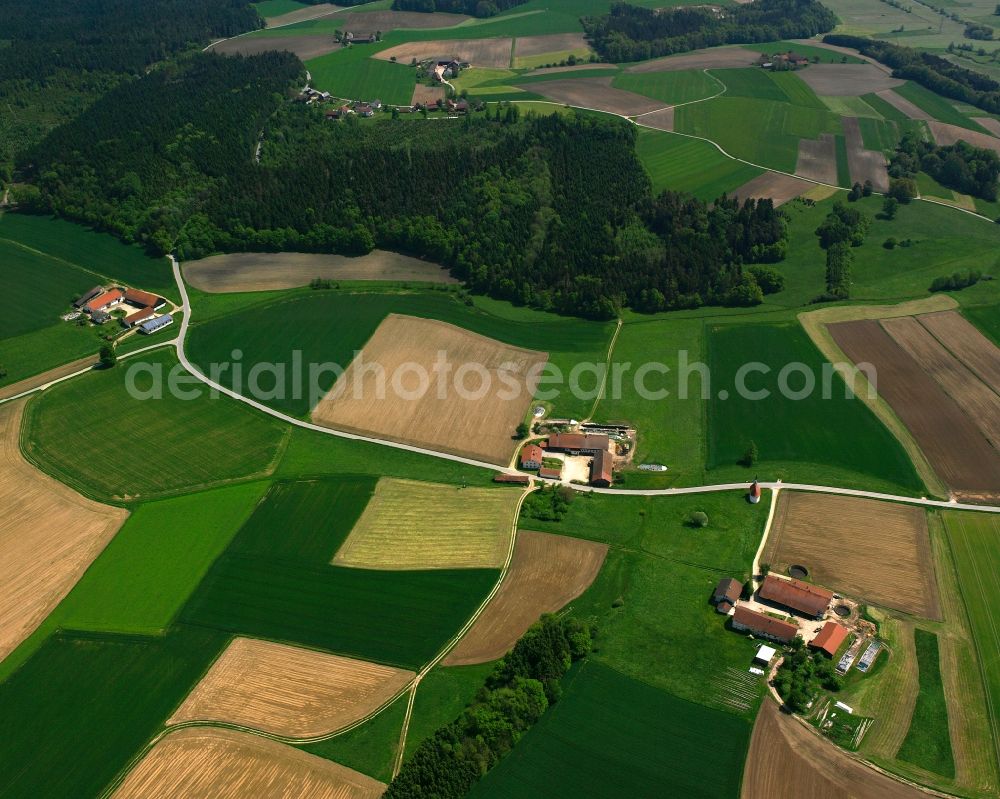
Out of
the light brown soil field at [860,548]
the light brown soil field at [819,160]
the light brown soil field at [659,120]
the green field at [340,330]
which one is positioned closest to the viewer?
the light brown soil field at [860,548]

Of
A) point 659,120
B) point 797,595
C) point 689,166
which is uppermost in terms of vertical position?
point 659,120

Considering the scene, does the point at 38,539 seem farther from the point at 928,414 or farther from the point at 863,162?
the point at 863,162

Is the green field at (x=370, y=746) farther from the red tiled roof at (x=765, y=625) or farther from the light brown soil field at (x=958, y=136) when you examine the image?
the light brown soil field at (x=958, y=136)

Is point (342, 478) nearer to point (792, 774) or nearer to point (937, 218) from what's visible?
point (792, 774)

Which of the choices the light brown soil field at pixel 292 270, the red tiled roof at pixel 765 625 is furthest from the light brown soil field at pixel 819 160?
the red tiled roof at pixel 765 625

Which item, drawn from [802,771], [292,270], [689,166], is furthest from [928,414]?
[292,270]

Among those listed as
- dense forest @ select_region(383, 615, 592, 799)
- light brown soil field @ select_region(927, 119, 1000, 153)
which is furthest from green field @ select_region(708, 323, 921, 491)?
light brown soil field @ select_region(927, 119, 1000, 153)
